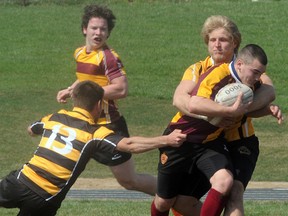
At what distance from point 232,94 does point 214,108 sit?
0.17 m

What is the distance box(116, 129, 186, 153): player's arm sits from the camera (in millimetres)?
7051

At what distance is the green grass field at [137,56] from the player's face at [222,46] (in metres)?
6.25

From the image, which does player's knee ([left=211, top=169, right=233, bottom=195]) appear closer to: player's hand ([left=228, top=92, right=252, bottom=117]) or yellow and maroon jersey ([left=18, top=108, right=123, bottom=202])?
player's hand ([left=228, top=92, right=252, bottom=117])

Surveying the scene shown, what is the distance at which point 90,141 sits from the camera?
720 cm

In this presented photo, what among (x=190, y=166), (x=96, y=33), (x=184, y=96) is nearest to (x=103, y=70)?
(x=96, y=33)

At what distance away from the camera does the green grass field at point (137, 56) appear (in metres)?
16.5

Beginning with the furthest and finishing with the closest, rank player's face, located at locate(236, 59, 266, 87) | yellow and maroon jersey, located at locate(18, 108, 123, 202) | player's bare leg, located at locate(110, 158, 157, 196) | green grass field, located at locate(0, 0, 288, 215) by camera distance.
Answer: green grass field, located at locate(0, 0, 288, 215)
player's bare leg, located at locate(110, 158, 157, 196)
player's face, located at locate(236, 59, 266, 87)
yellow and maroon jersey, located at locate(18, 108, 123, 202)

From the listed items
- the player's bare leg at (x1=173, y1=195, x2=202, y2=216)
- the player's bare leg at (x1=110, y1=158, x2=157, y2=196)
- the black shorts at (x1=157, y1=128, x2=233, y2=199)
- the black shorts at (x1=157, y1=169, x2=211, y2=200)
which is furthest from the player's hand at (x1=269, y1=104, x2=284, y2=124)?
the player's bare leg at (x1=110, y1=158, x2=157, y2=196)

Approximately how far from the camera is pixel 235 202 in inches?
300

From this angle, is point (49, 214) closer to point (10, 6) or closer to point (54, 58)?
point (54, 58)

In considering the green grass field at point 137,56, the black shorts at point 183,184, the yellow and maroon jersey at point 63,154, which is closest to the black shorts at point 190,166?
the black shorts at point 183,184

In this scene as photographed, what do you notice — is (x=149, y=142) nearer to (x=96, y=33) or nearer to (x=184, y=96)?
(x=184, y=96)

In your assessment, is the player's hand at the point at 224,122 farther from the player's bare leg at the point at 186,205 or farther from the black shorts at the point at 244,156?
the player's bare leg at the point at 186,205

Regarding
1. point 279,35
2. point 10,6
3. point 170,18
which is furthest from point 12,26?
point 279,35
